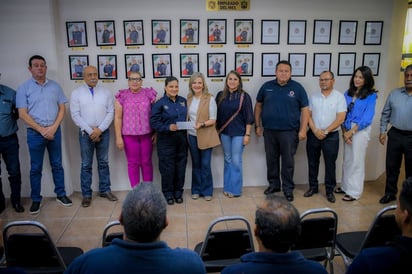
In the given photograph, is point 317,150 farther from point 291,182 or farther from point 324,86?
point 324,86

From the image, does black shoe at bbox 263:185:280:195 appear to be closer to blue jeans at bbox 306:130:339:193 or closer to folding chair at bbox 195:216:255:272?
blue jeans at bbox 306:130:339:193

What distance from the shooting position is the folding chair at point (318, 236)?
92.0 inches

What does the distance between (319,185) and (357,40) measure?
2113 mm

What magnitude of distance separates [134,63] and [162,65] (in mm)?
371

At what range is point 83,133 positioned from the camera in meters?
4.32

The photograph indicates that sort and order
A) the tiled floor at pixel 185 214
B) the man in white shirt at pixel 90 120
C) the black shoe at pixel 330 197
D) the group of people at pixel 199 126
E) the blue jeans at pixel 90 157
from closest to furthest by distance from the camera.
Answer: the tiled floor at pixel 185 214 → the group of people at pixel 199 126 → the man in white shirt at pixel 90 120 → the blue jeans at pixel 90 157 → the black shoe at pixel 330 197

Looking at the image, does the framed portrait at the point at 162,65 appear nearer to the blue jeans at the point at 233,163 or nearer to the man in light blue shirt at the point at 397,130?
the blue jeans at the point at 233,163

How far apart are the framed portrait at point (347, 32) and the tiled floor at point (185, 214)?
2.08m

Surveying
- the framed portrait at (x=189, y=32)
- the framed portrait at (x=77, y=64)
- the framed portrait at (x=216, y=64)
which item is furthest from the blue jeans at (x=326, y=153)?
the framed portrait at (x=77, y=64)

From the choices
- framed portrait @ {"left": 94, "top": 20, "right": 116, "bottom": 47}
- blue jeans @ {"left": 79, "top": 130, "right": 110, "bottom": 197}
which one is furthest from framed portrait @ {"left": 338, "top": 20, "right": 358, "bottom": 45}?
blue jeans @ {"left": 79, "top": 130, "right": 110, "bottom": 197}

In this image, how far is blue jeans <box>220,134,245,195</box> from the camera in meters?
4.56

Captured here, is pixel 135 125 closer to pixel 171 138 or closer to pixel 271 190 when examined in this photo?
pixel 171 138

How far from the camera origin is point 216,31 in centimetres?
464

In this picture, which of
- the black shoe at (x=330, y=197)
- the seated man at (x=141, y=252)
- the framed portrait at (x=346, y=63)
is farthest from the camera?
the framed portrait at (x=346, y=63)
